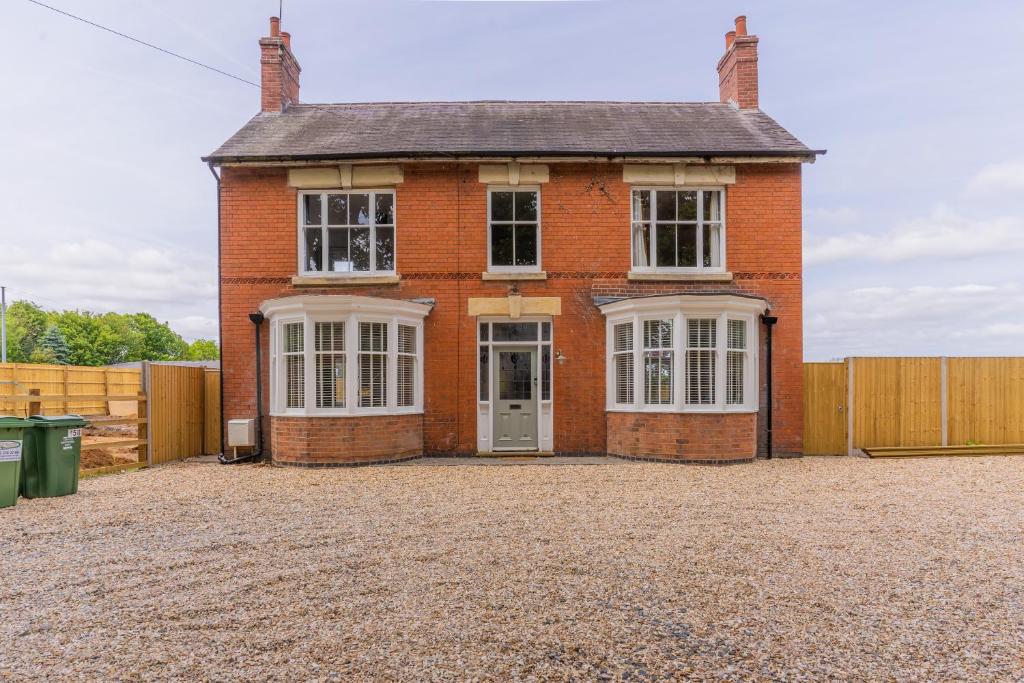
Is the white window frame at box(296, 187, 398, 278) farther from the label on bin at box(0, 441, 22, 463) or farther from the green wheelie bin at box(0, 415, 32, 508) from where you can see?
the label on bin at box(0, 441, 22, 463)

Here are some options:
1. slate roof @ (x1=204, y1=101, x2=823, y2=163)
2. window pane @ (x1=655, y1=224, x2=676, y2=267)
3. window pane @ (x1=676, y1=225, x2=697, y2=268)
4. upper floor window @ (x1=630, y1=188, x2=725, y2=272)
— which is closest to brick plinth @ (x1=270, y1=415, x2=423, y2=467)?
slate roof @ (x1=204, y1=101, x2=823, y2=163)

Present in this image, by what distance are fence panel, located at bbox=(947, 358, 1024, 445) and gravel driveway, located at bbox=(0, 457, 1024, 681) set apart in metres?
5.21

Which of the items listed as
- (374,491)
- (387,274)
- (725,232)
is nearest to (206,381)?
(387,274)

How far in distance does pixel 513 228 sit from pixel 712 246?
4.12 m

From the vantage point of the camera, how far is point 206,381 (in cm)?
1276

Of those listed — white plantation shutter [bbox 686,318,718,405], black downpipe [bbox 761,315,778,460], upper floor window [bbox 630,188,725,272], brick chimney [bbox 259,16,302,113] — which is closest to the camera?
white plantation shutter [bbox 686,318,718,405]

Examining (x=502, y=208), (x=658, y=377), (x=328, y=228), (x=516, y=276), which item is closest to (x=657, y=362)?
(x=658, y=377)

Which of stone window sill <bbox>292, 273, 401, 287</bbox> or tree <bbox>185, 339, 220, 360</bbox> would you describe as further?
tree <bbox>185, 339, 220, 360</bbox>

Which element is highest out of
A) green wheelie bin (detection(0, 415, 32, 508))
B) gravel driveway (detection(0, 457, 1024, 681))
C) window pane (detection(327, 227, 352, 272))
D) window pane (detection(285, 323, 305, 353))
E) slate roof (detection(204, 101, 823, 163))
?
slate roof (detection(204, 101, 823, 163))

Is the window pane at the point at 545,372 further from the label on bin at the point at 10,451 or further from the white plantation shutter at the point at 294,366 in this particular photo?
the label on bin at the point at 10,451

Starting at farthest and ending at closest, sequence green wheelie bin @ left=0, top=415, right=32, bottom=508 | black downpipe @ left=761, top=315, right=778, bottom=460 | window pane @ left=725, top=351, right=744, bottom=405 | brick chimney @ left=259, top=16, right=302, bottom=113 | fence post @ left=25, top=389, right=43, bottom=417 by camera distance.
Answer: brick chimney @ left=259, top=16, right=302, bottom=113 < black downpipe @ left=761, top=315, right=778, bottom=460 < window pane @ left=725, top=351, right=744, bottom=405 < fence post @ left=25, top=389, right=43, bottom=417 < green wheelie bin @ left=0, top=415, right=32, bottom=508

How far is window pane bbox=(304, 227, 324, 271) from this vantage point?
12.2 meters

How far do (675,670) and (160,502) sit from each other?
7097 millimetres

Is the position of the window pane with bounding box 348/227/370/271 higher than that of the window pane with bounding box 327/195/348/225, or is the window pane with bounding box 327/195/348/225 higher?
the window pane with bounding box 327/195/348/225
